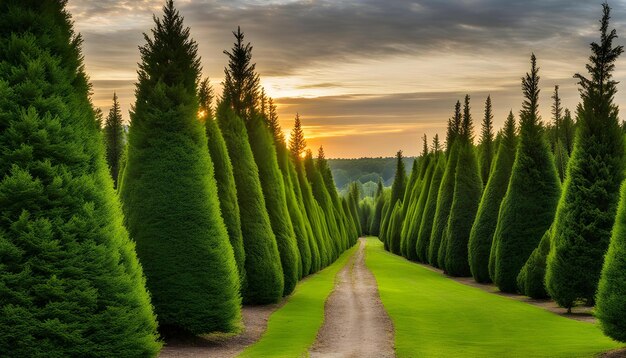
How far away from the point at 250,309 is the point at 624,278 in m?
14.9

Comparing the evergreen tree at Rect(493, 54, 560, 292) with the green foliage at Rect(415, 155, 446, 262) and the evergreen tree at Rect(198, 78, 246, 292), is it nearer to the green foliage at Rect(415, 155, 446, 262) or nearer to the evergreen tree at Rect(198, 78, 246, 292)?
the evergreen tree at Rect(198, 78, 246, 292)

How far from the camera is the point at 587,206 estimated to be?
26.6 m

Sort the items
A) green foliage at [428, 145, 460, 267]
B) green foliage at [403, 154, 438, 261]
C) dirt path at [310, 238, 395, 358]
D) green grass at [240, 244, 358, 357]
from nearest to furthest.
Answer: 1. green grass at [240, 244, 358, 357]
2. dirt path at [310, 238, 395, 358]
3. green foliage at [428, 145, 460, 267]
4. green foliage at [403, 154, 438, 261]

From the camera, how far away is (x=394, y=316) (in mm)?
25703

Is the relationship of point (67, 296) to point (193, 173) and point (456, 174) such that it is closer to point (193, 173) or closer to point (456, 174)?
point (193, 173)

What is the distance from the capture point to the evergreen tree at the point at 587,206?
86.9 ft

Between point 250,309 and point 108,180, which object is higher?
point 108,180

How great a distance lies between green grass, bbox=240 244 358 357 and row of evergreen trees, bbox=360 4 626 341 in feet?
28.1

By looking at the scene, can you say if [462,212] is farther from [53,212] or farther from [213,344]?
[53,212]

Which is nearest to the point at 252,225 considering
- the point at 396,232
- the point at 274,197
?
the point at 274,197

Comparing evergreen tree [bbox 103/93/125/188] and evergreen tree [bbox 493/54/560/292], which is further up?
evergreen tree [bbox 103/93/125/188]

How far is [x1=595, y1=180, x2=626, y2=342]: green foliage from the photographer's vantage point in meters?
16.9

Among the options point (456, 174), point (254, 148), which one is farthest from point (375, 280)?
point (254, 148)

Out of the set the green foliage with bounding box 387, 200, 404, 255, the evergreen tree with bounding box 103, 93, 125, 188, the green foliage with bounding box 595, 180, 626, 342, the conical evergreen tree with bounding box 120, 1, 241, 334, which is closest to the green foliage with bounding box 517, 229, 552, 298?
the green foliage with bounding box 595, 180, 626, 342
